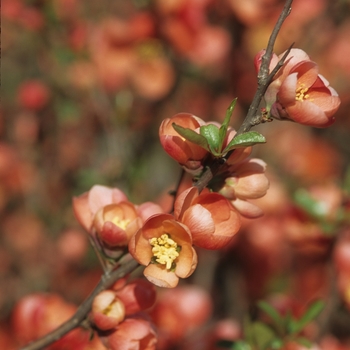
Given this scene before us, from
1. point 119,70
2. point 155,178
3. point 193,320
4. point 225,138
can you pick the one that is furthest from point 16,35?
point 225,138

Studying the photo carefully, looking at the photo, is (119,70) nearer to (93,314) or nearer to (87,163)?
(87,163)

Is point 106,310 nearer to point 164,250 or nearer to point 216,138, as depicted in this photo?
point 164,250

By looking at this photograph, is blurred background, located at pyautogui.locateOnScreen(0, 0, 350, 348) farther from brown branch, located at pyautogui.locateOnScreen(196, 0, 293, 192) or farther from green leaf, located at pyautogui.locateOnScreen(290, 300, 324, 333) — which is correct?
brown branch, located at pyautogui.locateOnScreen(196, 0, 293, 192)

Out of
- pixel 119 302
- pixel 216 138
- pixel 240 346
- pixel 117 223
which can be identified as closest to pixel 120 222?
pixel 117 223

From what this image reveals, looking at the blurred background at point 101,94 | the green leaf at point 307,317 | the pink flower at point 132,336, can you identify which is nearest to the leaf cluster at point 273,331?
the green leaf at point 307,317

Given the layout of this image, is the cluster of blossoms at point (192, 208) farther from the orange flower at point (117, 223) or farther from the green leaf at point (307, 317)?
the green leaf at point (307, 317)

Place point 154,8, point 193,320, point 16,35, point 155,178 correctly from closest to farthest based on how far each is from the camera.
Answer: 1. point 193,320
2. point 154,8
3. point 16,35
4. point 155,178
